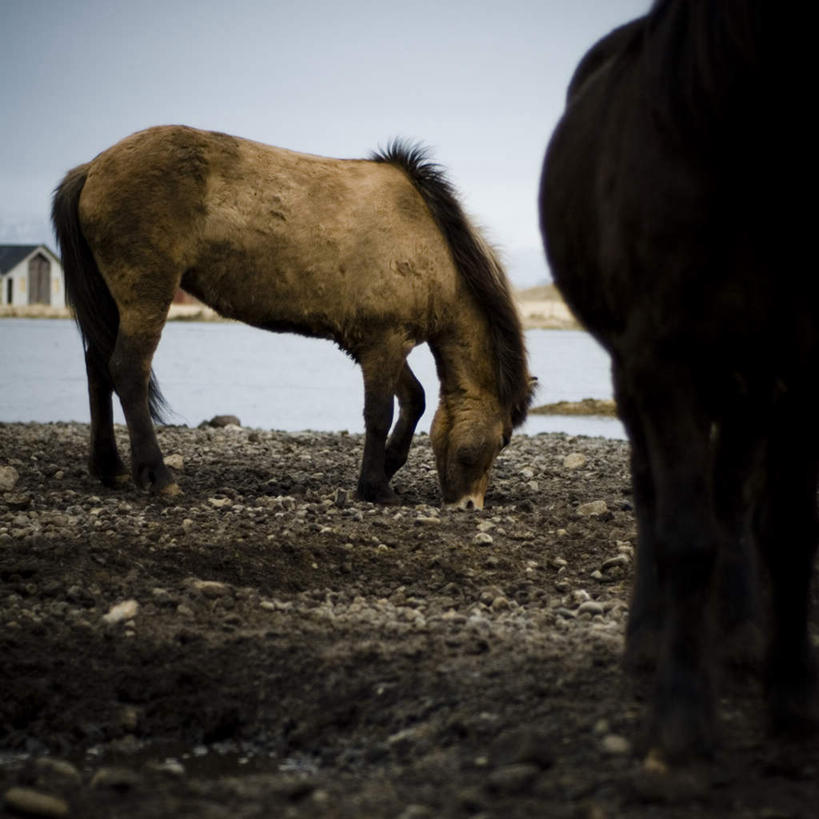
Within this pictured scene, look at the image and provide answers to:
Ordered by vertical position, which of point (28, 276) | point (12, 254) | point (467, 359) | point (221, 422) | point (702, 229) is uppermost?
point (12, 254)

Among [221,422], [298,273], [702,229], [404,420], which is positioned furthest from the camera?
[221,422]

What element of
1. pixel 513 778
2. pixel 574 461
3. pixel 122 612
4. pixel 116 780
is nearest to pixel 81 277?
pixel 122 612

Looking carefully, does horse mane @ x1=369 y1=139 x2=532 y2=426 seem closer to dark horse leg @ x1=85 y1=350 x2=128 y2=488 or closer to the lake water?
the lake water

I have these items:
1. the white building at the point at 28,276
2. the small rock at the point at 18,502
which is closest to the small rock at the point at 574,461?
the small rock at the point at 18,502

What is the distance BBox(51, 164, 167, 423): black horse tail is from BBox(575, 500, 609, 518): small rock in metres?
3.05

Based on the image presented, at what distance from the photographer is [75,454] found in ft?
32.7

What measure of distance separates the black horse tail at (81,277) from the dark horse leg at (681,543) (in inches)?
233

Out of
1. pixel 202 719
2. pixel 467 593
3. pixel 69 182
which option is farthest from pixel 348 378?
pixel 202 719

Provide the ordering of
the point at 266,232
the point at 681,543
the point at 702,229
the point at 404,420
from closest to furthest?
1. the point at 702,229
2. the point at 681,543
3. the point at 266,232
4. the point at 404,420

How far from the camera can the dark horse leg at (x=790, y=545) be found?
10.8 ft

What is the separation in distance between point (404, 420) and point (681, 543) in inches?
240

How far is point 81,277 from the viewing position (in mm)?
8359

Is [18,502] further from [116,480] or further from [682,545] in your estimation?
[682,545]

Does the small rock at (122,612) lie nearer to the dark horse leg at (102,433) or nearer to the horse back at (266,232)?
the horse back at (266,232)
